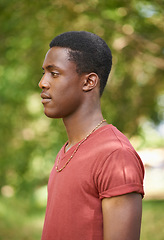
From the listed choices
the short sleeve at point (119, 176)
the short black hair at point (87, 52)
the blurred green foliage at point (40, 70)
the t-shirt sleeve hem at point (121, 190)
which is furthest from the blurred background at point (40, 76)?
the t-shirt sleeve hem at point (121, 190)

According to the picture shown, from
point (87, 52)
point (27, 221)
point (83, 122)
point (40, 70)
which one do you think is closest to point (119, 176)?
point (83, 122)

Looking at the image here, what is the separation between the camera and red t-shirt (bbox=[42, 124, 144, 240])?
2010 millimetres

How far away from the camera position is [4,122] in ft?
34.1

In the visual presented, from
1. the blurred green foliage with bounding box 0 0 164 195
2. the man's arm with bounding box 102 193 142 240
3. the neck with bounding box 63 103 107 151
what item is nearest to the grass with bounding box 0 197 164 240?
the blurred green foliage with bounding box 0 0 164 195

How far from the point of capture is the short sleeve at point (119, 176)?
198 centimetres

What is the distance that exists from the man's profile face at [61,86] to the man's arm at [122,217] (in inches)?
24.7

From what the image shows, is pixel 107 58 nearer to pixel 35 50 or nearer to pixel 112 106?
pixel 35 50

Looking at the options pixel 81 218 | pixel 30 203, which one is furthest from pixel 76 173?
pixel 30 203

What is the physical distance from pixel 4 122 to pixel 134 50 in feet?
Result: 12.7

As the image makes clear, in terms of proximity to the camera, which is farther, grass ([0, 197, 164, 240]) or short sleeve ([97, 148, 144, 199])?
grass ([0, 197, 164, 240])

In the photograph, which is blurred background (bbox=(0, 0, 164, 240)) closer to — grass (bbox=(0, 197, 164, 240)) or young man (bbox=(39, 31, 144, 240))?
grass (bbox=(0, 197, 164, 240))

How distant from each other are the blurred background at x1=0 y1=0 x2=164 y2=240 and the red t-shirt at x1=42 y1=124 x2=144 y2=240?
3798mm

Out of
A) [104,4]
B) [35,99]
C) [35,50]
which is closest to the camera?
[104,4]

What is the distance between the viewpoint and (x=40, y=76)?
9656 millimetres
